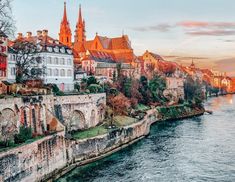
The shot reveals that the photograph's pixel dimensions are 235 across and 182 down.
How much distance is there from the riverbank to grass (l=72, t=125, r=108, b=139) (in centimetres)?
96

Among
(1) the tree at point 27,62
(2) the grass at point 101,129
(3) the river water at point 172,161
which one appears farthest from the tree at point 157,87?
(1) the tree at point 27,62

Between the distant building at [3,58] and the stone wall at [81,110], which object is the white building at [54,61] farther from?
the distant building at [3,58]

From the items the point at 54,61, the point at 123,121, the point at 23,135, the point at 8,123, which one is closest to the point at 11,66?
the point at 54,61

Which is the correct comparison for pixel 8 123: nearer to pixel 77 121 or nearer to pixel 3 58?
pixel 3 58

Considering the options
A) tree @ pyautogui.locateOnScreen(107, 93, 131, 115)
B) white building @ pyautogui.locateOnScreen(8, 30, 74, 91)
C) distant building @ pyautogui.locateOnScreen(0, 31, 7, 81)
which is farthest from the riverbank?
white building @ pyautogui.locateOnScreen(8, 30, 74, 91)

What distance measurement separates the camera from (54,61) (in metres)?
58.5

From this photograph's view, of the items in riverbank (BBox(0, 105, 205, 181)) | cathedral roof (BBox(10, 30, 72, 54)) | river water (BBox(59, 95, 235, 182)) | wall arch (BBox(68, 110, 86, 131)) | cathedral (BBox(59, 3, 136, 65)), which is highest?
cathedral (BBox(59, 3, 136, 65))

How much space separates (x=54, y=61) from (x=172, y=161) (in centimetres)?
2539

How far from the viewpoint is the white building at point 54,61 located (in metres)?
57.2

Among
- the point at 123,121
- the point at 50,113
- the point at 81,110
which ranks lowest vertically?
the point at 123,121

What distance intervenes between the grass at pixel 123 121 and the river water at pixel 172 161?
11.4ft

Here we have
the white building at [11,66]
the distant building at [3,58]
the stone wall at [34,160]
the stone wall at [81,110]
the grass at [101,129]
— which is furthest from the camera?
the white building at [11,66]

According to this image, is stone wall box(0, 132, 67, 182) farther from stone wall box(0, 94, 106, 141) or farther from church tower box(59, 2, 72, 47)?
church tower box(59, 2, 72, 47)

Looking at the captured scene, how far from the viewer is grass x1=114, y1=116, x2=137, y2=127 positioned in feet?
177
